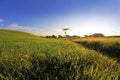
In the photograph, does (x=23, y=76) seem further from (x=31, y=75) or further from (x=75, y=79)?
(x=75, y=79)

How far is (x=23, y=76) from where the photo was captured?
6.69 metres

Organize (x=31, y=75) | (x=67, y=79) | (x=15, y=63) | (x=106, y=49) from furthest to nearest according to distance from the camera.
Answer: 1. (x=106, y=49)
2. (x=15, y=63)
3. (x=31, y=75)
4. (x=67, y=79)

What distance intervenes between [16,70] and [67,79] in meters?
1.76

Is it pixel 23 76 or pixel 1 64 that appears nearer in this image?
pixel 23 76

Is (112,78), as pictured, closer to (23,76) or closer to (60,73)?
(60,73)

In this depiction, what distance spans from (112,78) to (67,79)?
1.83 m

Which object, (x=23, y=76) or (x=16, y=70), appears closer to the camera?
(x=23, y=76)

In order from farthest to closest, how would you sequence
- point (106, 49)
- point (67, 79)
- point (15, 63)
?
point (106, 49)
point (15, 63)
point (67, 79)

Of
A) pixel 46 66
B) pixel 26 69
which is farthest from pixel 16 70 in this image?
pixel 46 66

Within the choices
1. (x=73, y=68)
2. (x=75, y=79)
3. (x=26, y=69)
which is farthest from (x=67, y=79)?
(x=26, y=69)

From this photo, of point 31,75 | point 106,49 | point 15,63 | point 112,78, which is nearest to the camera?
point 31,75

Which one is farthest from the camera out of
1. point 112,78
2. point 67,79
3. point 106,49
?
→ point 106,49

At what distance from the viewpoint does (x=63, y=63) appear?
766 cm

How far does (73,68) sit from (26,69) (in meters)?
1.42
